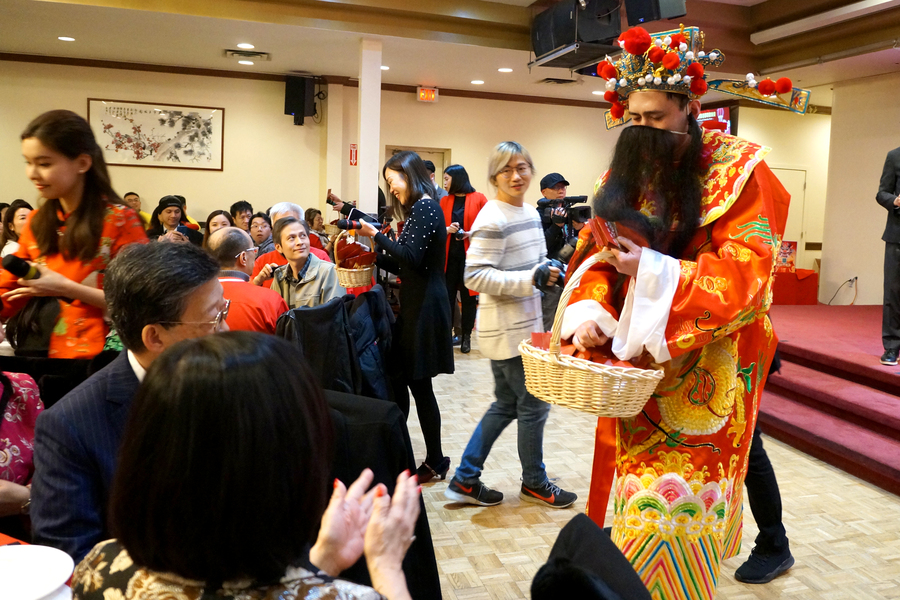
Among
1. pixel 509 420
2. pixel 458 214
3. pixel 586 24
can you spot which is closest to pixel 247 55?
pixel 458 214

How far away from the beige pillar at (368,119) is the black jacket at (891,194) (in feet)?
13.5

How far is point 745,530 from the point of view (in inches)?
109

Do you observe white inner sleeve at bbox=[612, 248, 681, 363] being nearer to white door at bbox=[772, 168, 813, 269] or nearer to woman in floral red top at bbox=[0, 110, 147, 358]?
woman in floral red top at bbox=[0, 110, 147, 358]

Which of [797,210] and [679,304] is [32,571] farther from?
[797,210]

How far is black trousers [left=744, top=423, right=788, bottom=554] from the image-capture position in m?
2.27

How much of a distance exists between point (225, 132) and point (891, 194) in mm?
7210

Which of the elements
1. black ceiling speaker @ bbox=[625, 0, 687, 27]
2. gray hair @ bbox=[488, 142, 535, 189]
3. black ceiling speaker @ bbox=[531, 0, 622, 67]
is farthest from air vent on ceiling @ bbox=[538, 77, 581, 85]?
gray hair @ bbox=[488, 142, 535, 189]

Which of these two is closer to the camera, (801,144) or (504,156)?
(504,156)

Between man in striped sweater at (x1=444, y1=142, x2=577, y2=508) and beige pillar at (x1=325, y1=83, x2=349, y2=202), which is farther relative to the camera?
beige pillar at (x1=325, y1=83, x2=349, y2=202)

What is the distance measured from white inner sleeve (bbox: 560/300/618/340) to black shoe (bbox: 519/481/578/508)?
1495 mm

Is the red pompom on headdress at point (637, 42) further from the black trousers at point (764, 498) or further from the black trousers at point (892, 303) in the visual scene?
the black trousers at point (892, 303)

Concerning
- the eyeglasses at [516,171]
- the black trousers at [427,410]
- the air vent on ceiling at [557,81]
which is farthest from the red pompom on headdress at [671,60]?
the air vent on ceiling at [557,81]

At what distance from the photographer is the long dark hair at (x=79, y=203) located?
6.34 ft

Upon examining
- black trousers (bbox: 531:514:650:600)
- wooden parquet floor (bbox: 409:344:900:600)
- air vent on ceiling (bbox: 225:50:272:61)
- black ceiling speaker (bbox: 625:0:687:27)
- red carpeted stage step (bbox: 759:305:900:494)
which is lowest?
wooden parquet floor (bbox: 409:344:900:600)
